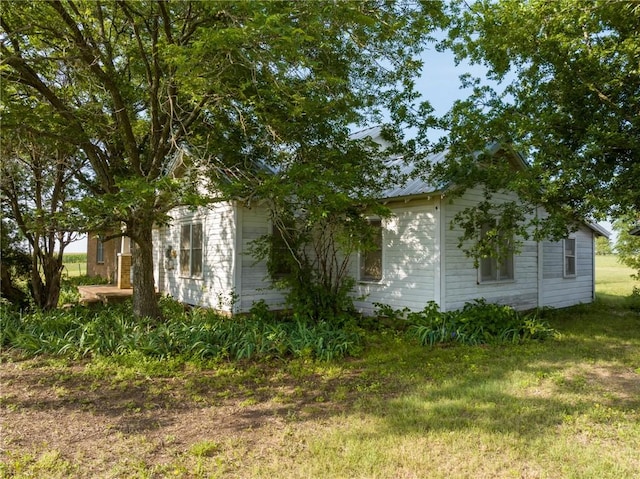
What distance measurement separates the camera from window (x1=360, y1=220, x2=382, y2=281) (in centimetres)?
1031

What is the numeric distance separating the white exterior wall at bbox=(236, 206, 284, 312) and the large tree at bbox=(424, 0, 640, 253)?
4.50 meters

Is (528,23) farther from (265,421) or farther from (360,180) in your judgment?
(265,421)

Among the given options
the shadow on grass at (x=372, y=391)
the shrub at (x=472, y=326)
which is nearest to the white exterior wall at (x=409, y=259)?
the shrub at (x=472, y=326)

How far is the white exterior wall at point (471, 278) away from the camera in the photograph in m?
9.20

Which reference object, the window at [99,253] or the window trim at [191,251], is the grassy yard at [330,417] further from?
the window at [99,253]

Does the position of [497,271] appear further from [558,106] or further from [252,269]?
[252,269]

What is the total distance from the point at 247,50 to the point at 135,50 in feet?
12.0

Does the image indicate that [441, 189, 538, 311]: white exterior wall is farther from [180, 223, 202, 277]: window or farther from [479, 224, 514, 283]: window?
[180, 223, 202, 277]: window

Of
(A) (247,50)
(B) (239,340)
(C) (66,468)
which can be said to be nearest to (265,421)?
(C) (66,468)

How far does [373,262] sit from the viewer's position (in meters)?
10.6

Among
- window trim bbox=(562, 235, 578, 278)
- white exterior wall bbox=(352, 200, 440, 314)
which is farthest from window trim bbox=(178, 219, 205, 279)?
window trim bbox=(562, 235, 578, 278)

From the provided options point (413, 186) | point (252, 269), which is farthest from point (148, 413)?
point (413, 186)

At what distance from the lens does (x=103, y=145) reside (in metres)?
10.2

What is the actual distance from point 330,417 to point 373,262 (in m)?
6.35
